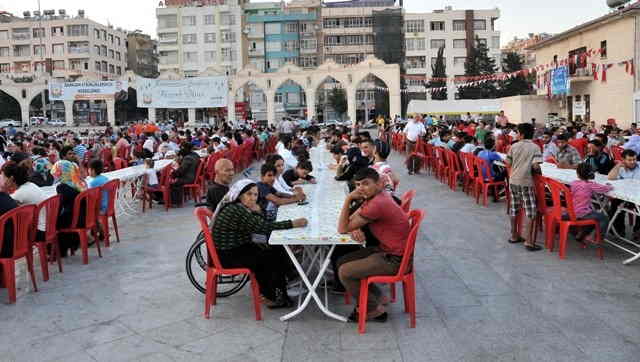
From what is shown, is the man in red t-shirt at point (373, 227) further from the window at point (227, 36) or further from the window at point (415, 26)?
the window at point (227, 36)

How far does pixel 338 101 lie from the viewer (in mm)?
58688

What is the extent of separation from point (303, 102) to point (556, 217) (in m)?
58.0

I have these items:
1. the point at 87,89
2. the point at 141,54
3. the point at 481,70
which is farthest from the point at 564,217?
the point at 141,54

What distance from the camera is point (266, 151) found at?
874 inches

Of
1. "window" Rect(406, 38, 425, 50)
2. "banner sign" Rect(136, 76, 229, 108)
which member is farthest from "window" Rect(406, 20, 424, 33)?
"banner sign" Rect(136, 76, 229, 108)

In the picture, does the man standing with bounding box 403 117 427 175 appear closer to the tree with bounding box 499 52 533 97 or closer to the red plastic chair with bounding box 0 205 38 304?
the red plastic chair with bounding box 0 205 38 304

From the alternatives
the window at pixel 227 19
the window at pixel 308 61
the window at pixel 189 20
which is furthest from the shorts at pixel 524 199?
the window at pixel 189 20

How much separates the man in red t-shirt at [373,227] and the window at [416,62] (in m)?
61.7

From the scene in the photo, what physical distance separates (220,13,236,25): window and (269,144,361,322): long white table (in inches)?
2415

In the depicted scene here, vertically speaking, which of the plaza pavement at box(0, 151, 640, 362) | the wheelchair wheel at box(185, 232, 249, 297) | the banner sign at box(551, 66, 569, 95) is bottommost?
the plaza pavement at box(0, 151, 640, 362)

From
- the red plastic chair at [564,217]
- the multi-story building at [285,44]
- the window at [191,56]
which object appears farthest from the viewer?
the window at [191,56]

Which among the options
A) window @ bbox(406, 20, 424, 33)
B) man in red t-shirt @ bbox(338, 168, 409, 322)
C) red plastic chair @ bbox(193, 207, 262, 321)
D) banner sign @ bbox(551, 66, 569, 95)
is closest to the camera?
man in red t-shirt @ bbox(338, 168, 409, 322)

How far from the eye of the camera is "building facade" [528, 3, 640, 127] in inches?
927

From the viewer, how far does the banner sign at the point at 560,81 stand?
27.8 meters
